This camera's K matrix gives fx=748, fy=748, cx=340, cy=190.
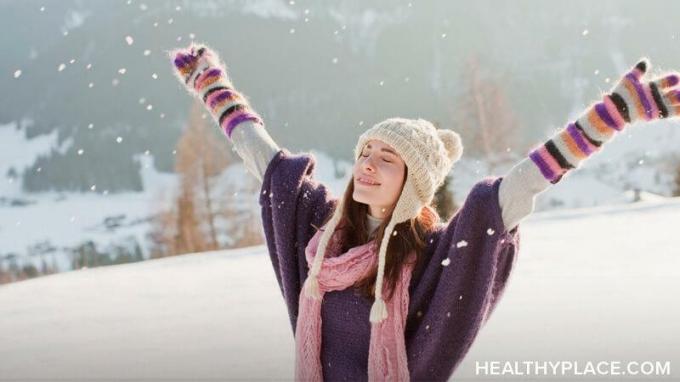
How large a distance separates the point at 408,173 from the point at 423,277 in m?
0.27

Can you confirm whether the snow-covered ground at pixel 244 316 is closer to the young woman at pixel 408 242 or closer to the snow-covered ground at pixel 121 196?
the young woman at pixel 408 242

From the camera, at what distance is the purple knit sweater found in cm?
184

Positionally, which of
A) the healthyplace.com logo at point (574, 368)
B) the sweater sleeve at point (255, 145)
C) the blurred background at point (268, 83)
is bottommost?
the healthyplace.com logo at point (574, 368)

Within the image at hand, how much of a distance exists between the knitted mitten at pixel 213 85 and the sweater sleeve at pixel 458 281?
0.73 m

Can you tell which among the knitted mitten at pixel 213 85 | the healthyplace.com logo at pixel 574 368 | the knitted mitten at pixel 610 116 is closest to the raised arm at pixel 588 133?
the knitted mitten at pixel 610 116

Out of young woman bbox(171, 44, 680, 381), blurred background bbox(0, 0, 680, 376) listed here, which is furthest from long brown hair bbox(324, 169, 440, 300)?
blurred background bbox(0, 0, 680, 376)

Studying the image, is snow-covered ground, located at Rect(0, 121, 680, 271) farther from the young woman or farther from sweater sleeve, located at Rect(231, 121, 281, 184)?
the young woman

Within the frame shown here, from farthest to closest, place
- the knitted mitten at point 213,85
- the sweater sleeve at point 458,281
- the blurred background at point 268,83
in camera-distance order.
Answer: the blurred background at point 268,83 < the knitted mitten at point 213,85 < the sweater sleeve at point 458,281

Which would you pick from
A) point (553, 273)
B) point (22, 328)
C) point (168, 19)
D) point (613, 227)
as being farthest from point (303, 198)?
point (168, 19)

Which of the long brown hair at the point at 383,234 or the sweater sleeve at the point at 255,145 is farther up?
the sweater sleeve at the point at 255,145

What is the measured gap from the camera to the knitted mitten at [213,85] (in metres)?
2.30

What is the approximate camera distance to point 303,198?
2166 millimetres

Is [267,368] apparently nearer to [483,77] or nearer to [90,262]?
[483,77]

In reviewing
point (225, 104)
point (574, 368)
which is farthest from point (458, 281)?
point (574, 368)
